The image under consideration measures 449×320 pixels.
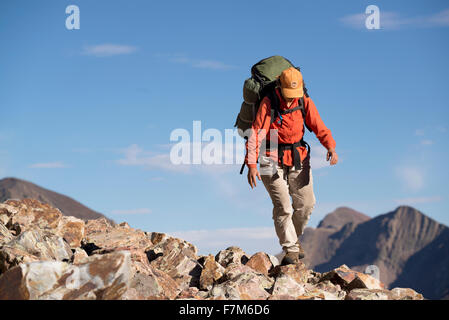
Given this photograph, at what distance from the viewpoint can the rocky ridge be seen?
857 cm

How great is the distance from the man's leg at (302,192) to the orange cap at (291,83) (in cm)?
165

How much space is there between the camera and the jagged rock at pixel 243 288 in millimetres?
9305

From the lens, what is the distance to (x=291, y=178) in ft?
40.5

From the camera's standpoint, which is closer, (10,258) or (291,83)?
(10,258)

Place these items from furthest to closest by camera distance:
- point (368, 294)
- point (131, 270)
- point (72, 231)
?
point (72, 231), point (368, 294), point (131, 270)

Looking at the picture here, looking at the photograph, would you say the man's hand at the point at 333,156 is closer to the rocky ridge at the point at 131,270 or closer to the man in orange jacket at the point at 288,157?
the man in orange jacket at the point at 288,157

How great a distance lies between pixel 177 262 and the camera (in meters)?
12.1

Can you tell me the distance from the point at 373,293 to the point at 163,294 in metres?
4.00

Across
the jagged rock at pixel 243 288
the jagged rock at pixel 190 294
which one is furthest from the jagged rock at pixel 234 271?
the jagged rock at pixel 190 294

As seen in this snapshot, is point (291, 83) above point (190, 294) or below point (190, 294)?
above

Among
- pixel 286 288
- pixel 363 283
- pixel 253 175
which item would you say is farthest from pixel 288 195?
pixel 286 288

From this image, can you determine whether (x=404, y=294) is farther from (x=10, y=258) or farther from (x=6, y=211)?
(x=6, y=211)

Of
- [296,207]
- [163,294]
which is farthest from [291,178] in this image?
[163,294]

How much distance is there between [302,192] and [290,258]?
1521 mm
